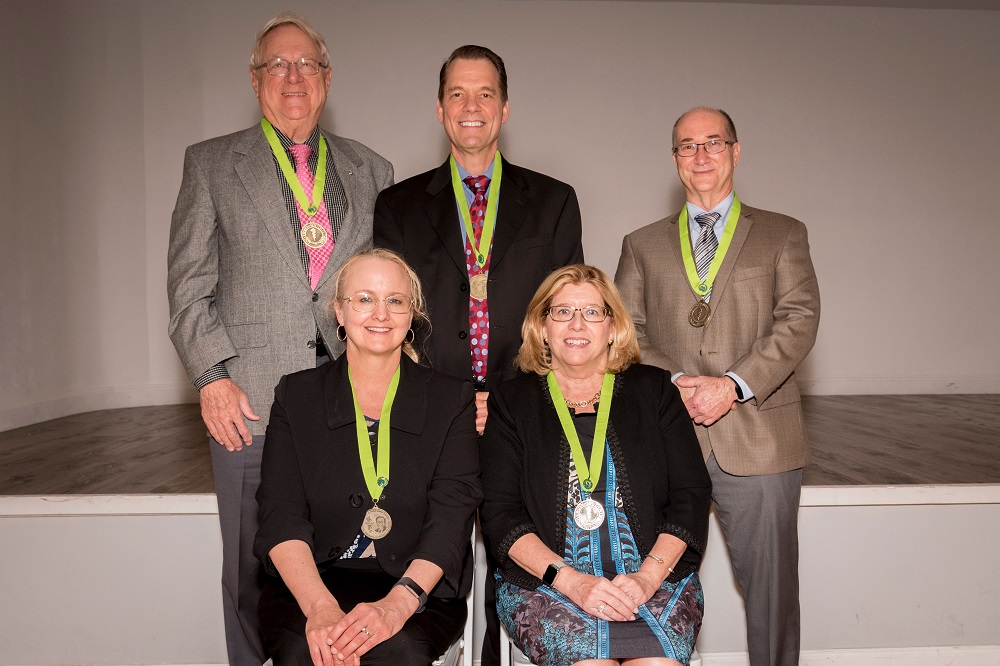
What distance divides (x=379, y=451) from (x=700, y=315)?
43.2 inches

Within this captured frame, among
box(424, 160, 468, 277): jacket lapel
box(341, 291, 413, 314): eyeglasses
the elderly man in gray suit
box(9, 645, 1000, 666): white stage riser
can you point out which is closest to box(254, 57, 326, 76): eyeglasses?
the elderly man in gray suit

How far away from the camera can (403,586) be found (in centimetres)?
198

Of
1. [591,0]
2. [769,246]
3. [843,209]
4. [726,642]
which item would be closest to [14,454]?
[726,642]

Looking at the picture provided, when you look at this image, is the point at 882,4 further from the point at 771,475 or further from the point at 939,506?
the point at 771,475

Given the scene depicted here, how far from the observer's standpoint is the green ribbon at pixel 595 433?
2209mm

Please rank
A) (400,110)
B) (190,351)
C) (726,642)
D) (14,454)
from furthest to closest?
(400,110) → (14,454) → (726,642) → (190,351)

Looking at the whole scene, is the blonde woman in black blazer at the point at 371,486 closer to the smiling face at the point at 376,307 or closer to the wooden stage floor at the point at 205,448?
the smiling face at the point at 376,307

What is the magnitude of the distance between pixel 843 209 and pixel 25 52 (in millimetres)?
7265

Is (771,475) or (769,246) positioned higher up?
(769,246)

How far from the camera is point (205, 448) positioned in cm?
489

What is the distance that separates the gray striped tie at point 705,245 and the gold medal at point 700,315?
0.09 m

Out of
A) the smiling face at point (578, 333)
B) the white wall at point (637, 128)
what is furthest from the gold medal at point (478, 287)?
the white wall at point (637, 128)

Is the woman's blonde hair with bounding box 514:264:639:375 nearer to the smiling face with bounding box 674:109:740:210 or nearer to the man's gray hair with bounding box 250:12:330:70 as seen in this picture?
the smiling face with bounding box 674:109:740:210

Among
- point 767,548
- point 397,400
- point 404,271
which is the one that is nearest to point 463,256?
point 404,271
